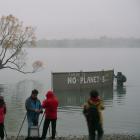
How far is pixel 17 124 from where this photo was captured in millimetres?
25547

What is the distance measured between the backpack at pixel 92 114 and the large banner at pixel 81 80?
33671mm

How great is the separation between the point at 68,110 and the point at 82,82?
17170mm

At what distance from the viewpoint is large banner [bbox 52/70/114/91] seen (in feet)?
157

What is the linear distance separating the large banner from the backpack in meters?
33.7

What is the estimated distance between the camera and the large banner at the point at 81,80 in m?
47.9

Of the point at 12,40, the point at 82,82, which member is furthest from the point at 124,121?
the point at 12,40

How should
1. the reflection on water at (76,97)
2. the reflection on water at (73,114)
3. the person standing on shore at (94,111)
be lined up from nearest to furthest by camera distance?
the person standing on shore at (94,111) < the reflection on water at (73,114) < the reflection on water at (76,97)

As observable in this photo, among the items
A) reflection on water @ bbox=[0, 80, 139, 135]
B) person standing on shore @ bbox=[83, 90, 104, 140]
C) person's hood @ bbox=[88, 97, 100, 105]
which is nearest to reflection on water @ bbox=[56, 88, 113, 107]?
reflection on water @ bbox=[0, 80, 139, 135]

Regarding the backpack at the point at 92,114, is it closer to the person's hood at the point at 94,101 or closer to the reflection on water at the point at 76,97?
the person's hood at the point at 94,101

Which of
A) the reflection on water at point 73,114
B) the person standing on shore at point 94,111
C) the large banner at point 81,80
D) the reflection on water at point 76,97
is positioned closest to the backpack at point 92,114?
the person standing on shore at point 94,111

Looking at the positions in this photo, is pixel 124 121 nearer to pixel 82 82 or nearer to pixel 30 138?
pixel 30 138

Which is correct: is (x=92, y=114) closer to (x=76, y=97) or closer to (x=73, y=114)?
(x=73, y=114)

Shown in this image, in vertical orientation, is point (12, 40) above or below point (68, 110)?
above

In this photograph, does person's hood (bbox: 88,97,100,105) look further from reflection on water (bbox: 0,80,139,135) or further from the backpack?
reflection on water (bbox: 0,80,139,135)
